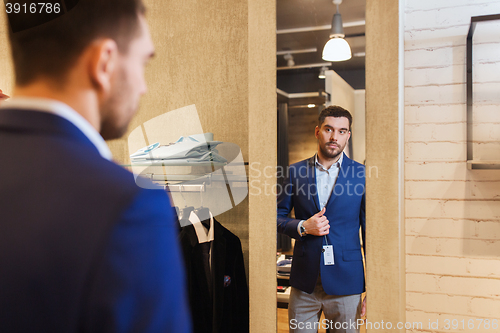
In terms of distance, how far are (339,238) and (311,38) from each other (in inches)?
28.3

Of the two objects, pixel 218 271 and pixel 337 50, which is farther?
pixel 218 271

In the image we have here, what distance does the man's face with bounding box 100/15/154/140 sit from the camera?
0.57 metres

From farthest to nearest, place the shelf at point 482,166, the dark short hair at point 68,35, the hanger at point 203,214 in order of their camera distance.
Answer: the hanger at point 203,214
the shelf at point 482,166
the dark short hair at point 68,35

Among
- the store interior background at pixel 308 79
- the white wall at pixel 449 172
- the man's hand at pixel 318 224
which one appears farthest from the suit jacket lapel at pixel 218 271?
the white wall at pixel 449 172

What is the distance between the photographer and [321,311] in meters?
1.17

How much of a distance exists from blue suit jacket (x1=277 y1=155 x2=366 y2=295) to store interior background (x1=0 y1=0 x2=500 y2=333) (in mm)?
43

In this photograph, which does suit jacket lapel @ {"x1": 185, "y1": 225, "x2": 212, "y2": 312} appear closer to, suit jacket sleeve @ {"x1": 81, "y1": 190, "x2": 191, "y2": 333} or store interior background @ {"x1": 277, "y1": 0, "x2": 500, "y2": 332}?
store interior background @ {"x1": 277, "y1": 0, "x2": 500, "y2": 332}

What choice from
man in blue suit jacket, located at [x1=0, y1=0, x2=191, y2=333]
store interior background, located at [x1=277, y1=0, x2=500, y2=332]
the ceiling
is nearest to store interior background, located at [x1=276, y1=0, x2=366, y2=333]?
the ceiling

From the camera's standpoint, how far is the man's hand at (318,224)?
114cm

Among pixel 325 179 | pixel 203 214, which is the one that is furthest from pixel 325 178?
pixel 203 214

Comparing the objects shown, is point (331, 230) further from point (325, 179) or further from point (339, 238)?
point (325, 179)

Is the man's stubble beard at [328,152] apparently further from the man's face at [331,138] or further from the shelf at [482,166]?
the shelf at [482,166]

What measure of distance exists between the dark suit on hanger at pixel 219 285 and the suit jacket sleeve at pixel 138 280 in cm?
93

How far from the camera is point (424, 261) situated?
4.55 feet
